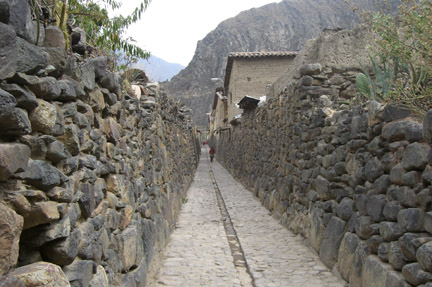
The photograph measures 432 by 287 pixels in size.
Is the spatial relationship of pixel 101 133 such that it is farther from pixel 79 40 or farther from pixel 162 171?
pixel 162 171

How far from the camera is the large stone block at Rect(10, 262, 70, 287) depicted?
5.32 ft

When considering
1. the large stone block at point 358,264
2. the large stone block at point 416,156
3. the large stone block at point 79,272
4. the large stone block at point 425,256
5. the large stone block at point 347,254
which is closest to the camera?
the large stone block at point 79,272

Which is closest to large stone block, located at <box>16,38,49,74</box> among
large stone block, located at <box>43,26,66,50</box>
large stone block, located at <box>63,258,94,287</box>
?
large stone block, located at <box>43,26,66,50</box>

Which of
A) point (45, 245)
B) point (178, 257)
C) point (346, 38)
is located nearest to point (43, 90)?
point (45, 245)

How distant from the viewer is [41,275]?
171 centimetres

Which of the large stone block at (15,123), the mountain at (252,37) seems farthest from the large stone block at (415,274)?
the mountain at (252,37)

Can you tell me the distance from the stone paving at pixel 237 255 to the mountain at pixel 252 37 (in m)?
Answer: 64.9

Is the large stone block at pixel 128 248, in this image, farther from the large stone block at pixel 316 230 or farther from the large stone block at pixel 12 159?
the large stone block at pixel 316 230

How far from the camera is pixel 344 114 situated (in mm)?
4887

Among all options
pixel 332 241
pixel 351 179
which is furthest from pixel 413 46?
pixel 332 241

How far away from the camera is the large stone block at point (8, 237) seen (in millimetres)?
1525

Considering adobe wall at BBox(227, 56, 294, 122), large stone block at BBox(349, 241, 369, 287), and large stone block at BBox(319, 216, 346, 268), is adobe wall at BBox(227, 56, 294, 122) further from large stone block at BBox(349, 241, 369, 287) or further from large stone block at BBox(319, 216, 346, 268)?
large stone block at BBox(349, 241, 369, 287)

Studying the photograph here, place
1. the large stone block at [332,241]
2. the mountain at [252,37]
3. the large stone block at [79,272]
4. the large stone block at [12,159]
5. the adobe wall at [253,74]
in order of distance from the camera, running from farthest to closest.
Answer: the mountain at [252,37] < the adobe wall at [253,74] < the large stone block at [332,241] < the large stone block at [79,272] < the large stone block at [12,159]

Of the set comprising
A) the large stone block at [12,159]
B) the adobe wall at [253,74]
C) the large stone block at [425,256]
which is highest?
the adobe wall at [253,74]
